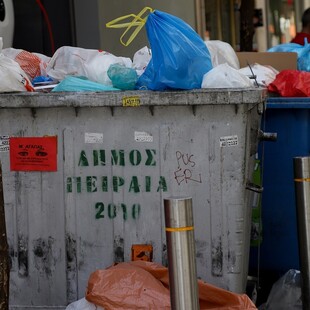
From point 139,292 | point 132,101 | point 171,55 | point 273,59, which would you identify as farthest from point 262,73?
point 139,292

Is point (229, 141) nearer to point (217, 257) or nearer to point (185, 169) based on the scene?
point (185, 169)

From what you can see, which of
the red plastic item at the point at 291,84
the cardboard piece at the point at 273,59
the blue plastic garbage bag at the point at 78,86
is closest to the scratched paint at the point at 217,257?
the blue plastic garbage bag at the point at 78,86

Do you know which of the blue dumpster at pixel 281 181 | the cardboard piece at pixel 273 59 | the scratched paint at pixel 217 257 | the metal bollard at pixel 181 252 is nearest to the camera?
the metal bollard at pixel 181 252

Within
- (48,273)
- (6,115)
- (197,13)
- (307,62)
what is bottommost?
(48,273)

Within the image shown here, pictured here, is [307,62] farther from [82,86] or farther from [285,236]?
[82,86]

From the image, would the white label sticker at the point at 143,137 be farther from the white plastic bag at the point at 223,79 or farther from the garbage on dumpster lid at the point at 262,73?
the garbage on dumpster lid at the point at 262,73

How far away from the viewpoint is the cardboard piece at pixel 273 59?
7.20m

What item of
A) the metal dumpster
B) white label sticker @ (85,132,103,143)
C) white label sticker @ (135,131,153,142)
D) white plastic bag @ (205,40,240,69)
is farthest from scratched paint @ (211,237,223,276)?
white plastic bag @ (205,40,240,69)

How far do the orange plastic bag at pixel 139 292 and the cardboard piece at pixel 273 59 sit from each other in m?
3.12

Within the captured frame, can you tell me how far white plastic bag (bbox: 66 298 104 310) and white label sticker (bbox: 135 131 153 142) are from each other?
0.84 meters

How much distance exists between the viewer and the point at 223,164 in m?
4.55

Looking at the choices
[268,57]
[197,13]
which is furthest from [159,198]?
[197,13]

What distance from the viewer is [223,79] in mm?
4801

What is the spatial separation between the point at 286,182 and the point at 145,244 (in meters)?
1.54
